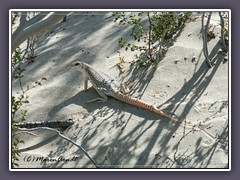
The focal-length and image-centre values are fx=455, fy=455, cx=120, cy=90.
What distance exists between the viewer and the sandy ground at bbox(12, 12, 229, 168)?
4781 millimetres

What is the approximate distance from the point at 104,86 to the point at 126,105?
0.42 m

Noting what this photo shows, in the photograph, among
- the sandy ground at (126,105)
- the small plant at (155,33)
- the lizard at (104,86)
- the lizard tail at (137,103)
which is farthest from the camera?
the small plant at (155,33)

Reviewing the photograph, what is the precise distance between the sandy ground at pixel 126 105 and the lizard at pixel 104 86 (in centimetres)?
7

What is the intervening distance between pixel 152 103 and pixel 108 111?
1.77ft

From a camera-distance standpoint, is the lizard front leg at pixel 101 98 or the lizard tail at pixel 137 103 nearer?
the lizard tail at pixel 137 103

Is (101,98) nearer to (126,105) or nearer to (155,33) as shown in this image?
(126,105)

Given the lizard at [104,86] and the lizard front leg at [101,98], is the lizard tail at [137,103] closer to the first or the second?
the lizard at [104,86]

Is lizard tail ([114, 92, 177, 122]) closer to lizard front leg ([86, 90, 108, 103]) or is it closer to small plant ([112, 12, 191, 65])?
lizard front leg ([86, 90, 108, 103])

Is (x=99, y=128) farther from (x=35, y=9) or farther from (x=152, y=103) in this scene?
(x=35, y=9)

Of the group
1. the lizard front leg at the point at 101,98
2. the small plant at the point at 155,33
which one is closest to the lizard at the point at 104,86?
the lizard front leg at the point at 101,98

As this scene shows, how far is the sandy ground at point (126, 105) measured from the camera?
4781mm

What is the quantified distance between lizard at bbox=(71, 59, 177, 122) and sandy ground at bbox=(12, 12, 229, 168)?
0.07 meters

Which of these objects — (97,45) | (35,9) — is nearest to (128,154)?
(35,9)

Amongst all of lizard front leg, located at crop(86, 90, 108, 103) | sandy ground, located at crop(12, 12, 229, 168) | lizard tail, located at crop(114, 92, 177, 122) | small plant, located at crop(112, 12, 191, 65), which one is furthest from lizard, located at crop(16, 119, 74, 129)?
small plant, located at crop(112, 12, 191, 65)
